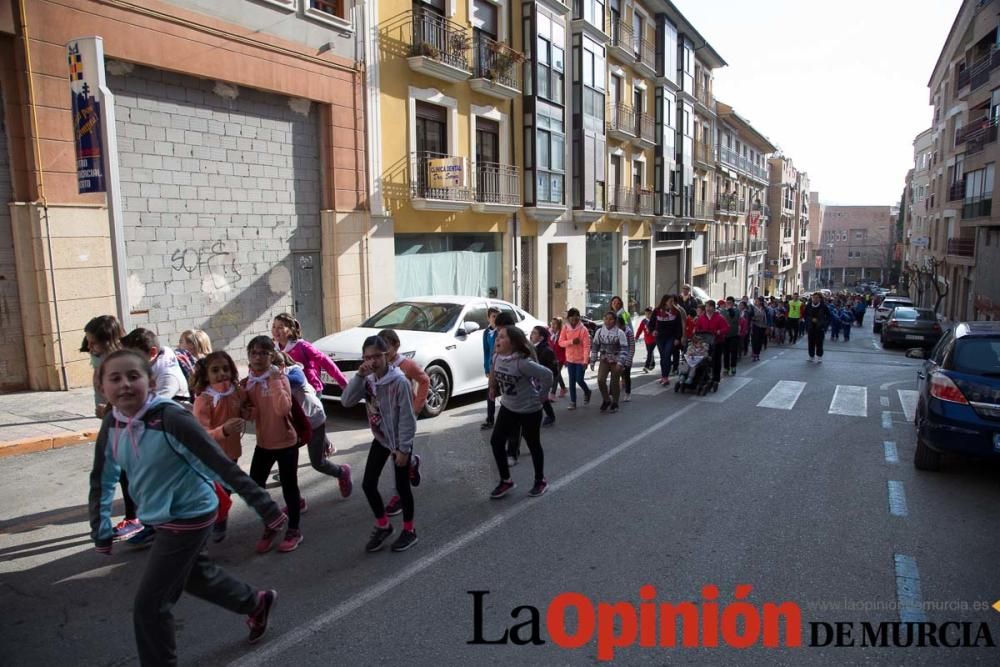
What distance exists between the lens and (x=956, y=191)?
3572cm

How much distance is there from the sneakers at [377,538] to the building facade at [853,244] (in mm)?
101421

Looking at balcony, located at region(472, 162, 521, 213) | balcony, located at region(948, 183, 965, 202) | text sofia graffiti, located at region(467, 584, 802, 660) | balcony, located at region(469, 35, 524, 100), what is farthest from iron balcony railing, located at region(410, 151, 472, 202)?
balcony, located at region(948, 183, 965, 202)

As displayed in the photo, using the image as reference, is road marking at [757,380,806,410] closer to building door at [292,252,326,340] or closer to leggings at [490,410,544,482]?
leggings at [490,410,544,482]

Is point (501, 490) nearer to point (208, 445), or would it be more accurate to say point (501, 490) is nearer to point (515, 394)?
point (515, 394)

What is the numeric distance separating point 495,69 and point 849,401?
12607 mm

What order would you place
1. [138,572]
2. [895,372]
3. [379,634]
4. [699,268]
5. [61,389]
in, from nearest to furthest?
[379,634], [138,572], [61,389], [895,372], [699,268]

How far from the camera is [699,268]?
131 feet

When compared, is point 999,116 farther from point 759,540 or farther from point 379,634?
point 379,634

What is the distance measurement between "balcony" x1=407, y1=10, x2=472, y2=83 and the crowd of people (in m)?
9.48

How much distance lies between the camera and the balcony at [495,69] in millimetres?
18312

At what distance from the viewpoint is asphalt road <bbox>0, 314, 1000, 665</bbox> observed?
3.79m

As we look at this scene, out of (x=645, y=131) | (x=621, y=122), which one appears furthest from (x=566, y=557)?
(x=645, y=131)

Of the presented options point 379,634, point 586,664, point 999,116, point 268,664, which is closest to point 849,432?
point 586,664

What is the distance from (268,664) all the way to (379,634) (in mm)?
603
